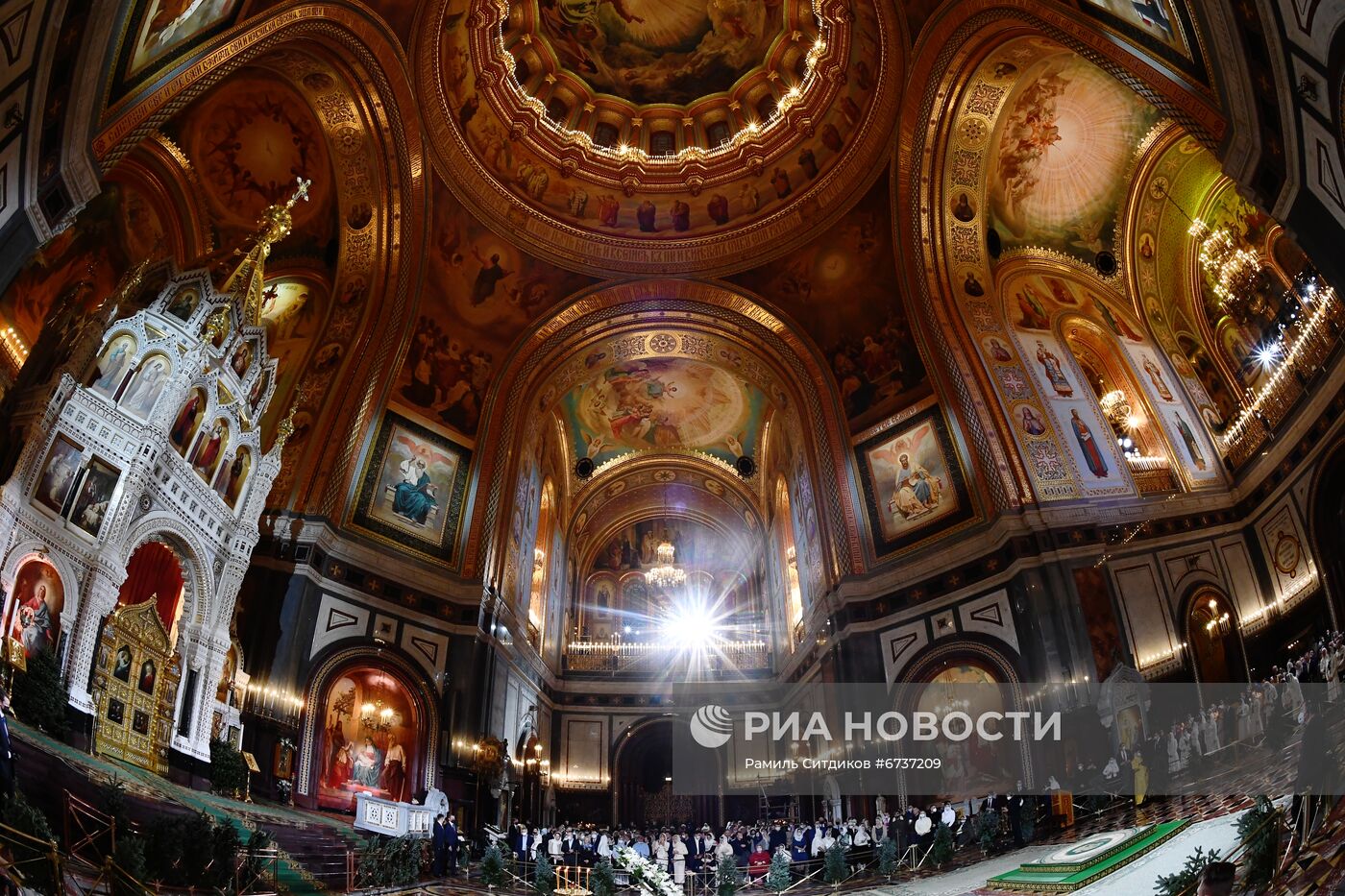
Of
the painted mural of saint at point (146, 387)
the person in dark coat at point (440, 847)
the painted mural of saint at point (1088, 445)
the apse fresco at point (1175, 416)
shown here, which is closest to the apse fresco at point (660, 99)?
the painted mural of saint at point (1088, 445)

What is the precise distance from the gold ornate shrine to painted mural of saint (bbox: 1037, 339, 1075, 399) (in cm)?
1914

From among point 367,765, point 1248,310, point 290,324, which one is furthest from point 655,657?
point 1248,310

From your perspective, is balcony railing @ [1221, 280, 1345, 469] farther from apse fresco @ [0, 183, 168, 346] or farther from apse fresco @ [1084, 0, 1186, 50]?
apse fresco @ [0, 183, 168, 346]

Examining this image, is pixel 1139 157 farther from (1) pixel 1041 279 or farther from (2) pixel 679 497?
(2) pixel 679 497

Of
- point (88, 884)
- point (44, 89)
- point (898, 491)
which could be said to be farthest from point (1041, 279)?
point (88, 884)

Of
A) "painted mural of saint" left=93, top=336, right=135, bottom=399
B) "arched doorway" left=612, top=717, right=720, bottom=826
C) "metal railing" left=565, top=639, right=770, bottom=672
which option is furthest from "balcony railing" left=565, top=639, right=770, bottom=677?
"painted mural of saint" left=93, top=336, right=135, bottom=399

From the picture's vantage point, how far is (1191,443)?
707 inches

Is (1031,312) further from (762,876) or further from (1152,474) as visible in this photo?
(762,876)

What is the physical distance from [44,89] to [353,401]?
35.6 feet

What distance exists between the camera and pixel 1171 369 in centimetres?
1852

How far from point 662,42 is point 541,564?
16.9 meters

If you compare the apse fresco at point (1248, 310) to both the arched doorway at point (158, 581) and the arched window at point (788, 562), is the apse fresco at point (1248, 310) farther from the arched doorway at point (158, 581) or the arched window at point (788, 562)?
the arched doorway at point (158, 581)

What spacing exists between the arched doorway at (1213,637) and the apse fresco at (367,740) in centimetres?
1637

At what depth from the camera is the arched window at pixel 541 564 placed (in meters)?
25.9
